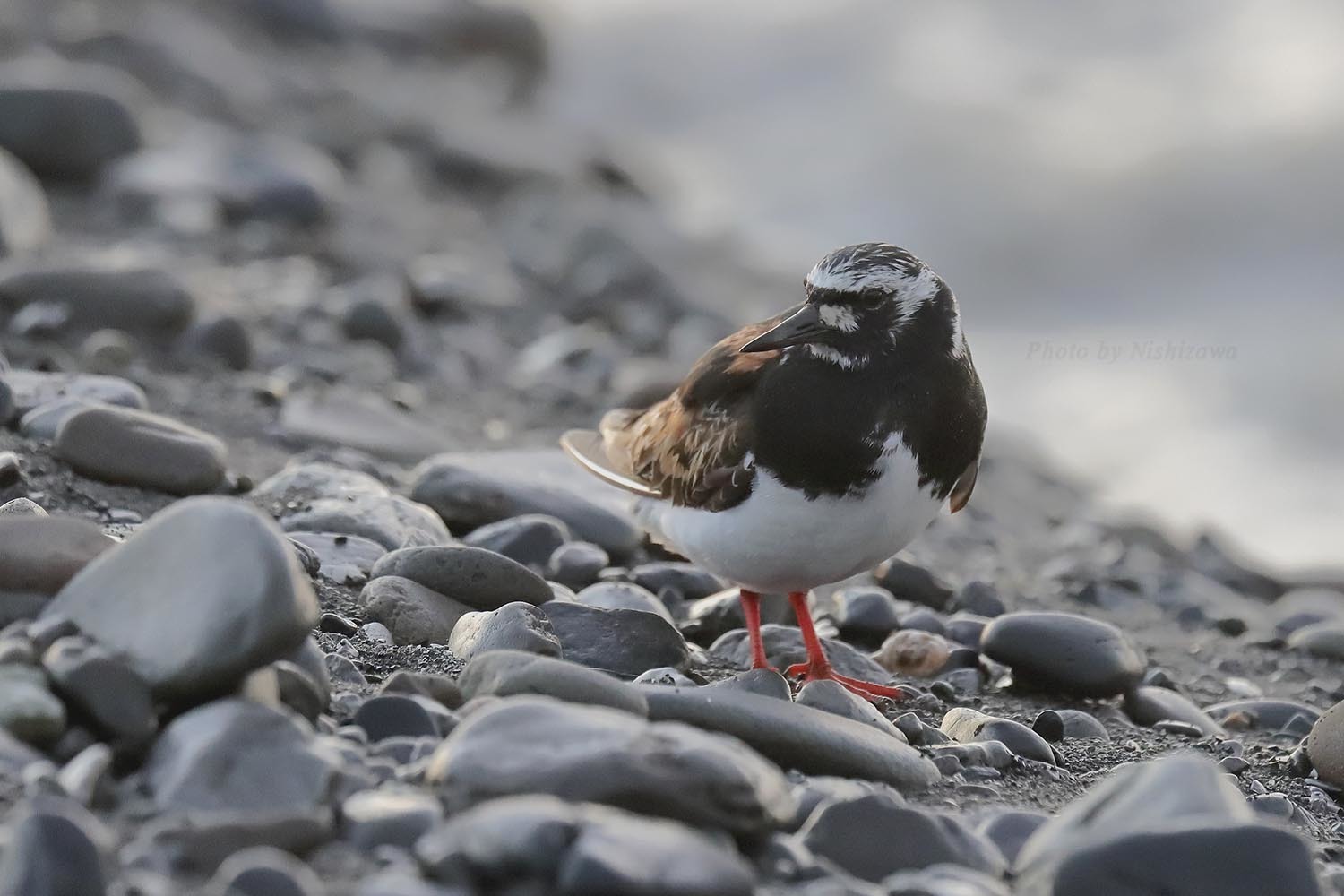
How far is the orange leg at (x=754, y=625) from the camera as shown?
4.72 metres

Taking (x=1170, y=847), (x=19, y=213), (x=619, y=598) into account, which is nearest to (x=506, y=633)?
(x=619, y=598)

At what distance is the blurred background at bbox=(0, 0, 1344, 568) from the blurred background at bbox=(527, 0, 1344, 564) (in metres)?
0.05

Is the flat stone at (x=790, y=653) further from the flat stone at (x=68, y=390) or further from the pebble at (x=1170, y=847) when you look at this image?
the flat stone at (x=68, y=390)

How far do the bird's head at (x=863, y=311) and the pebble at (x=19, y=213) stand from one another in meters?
5.91

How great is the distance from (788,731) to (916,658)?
175cm

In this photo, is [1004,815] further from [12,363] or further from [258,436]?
[12,363]

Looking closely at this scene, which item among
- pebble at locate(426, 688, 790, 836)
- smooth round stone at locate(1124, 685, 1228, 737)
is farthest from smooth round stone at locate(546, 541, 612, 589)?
pebble at locate(426, 688, 790, 836)

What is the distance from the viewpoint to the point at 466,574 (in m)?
4.51

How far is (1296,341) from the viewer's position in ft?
43.2

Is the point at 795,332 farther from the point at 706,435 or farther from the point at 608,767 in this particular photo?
the point at 608,767

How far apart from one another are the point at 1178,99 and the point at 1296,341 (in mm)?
5284

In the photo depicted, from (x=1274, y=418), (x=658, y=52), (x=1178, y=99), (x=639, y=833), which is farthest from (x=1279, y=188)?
(x=639, y=833)

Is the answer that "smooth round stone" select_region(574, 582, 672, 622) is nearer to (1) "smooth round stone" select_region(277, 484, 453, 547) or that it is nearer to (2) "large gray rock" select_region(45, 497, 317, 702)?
(1) "smooth round stone" select_region(277, 484, 453, 547)

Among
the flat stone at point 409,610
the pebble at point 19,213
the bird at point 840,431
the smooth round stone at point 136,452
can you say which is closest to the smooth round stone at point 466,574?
the flat stone at point 409,610
